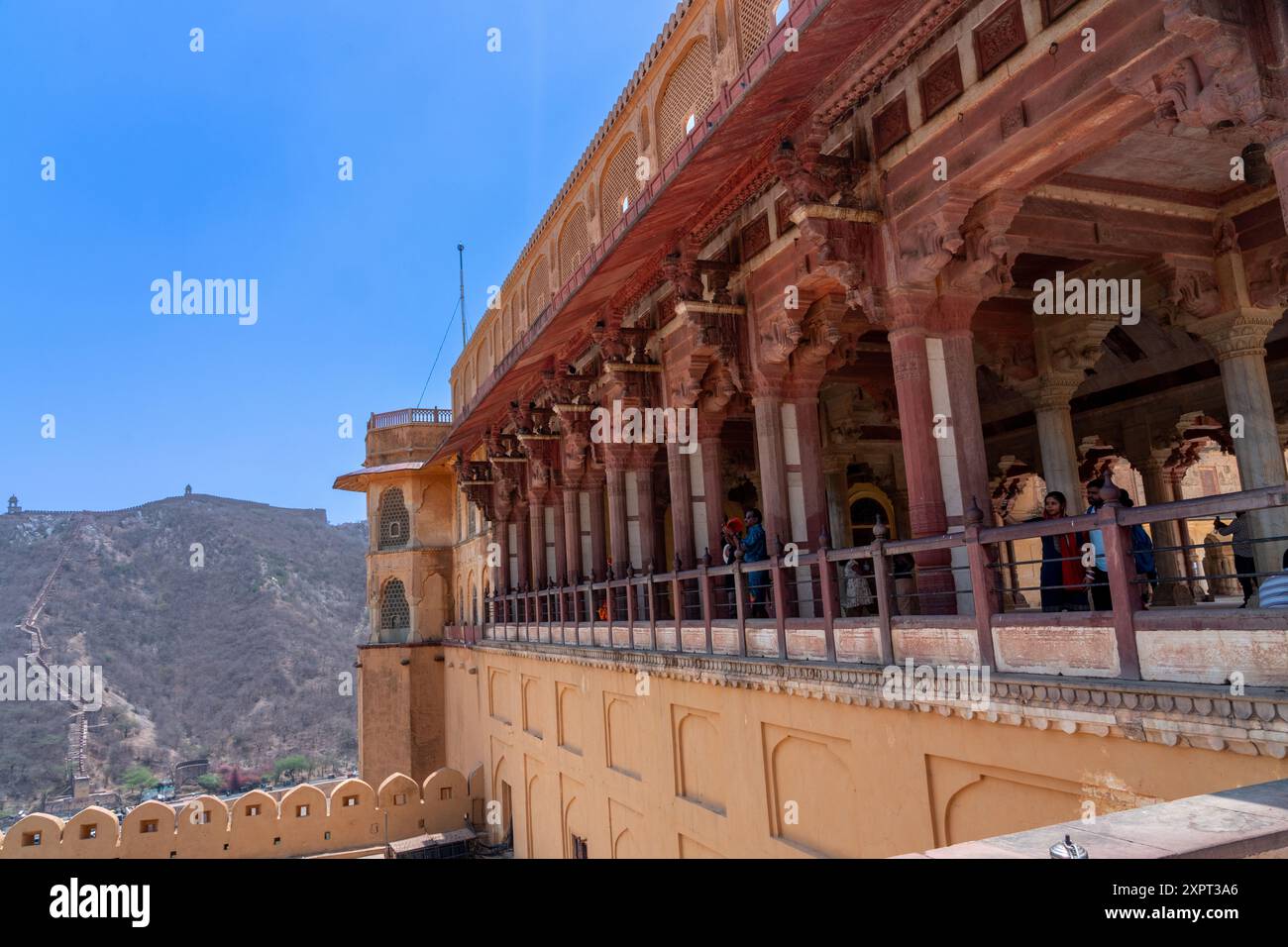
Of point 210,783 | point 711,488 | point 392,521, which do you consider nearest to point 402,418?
point 392,521

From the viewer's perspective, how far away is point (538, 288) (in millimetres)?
18500

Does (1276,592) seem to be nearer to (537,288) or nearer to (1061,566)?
(1061,566)

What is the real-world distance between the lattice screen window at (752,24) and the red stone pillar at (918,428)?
397 centimetres

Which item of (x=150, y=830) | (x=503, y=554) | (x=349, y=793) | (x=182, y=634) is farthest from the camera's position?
(x=182, y=634)

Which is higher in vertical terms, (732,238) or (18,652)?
(732,238)

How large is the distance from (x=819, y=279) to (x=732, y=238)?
7.14ft
